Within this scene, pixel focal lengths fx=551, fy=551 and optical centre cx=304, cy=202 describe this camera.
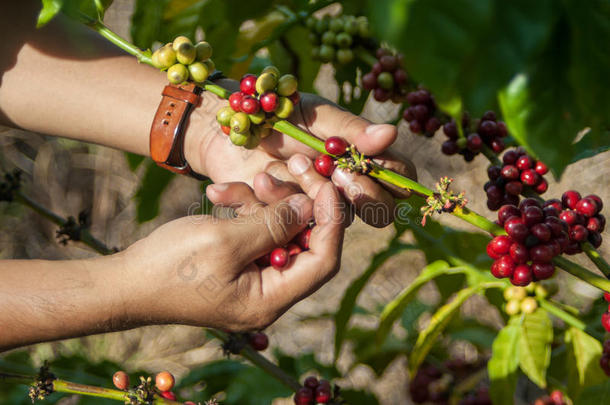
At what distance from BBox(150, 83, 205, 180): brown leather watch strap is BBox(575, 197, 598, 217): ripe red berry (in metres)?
1.08

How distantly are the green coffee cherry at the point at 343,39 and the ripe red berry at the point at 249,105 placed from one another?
703 millimetres

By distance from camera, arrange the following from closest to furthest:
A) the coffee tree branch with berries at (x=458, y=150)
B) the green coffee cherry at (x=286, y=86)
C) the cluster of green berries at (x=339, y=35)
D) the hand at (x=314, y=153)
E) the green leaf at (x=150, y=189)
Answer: the coffee tree branch with berries at (x=458, y=150)
the green coffee cherry at (x=286, y=86)
the hand at (x=314, y=153)
the cluster of green berries at (x=339, y=35)
the green leaf at (x=150, y=189)

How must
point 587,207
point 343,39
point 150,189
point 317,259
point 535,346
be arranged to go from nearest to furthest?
1. point 587,207
2. point 317,259
3. point 535,346
4. point 343,39
5. point 150,189

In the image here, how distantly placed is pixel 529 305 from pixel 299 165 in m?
0.82

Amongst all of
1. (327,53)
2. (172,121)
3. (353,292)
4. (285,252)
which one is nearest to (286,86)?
(285,252)

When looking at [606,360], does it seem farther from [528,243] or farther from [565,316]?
[528,243]

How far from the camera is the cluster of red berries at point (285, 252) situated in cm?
142

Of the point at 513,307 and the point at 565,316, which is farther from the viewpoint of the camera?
the point at 513,307

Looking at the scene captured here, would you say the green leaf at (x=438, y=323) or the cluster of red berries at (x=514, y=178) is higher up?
the cluster of red berries at (x=514, y=178)

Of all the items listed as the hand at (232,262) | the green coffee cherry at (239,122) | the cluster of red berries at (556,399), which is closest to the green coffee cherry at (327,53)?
the hand at (232,262)

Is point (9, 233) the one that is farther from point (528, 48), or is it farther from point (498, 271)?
point (528, 48)

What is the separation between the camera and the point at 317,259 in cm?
138

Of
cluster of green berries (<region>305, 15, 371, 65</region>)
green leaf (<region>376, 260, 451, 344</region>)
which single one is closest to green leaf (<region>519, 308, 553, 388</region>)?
green leaf (<region>376, 260, 451, 344</region>)

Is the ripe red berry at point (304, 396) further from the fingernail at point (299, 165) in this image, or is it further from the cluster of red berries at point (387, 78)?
the cluster of red berries at point (387, 78)
